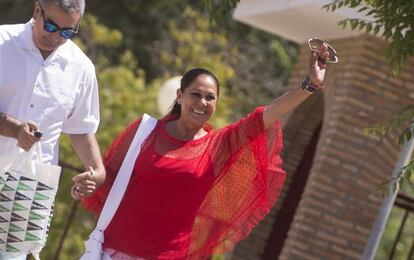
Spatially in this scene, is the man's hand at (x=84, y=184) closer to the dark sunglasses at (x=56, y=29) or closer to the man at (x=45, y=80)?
the man at (x=45, y=80)

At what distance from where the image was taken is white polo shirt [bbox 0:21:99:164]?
508cm

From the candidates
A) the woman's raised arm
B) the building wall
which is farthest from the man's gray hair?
the building wall

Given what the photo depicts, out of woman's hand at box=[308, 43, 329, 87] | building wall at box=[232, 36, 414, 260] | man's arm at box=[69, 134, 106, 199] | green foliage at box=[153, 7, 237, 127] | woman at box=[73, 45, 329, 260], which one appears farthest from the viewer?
green foliage at box=[153, 7, 237, 127]

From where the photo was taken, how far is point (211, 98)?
18.1 ft

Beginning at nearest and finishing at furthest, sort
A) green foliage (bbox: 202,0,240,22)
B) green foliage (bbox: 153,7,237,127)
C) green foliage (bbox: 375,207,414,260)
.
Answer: green foliage (bbox: 202,0,240,22) < green foliage (bbox: 375,207,414,260) < green foliage (bbox: 153,7,237,127)

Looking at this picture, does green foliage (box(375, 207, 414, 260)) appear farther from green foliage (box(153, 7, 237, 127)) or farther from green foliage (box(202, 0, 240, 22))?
green foliage (box(202, 0, 240, 22))

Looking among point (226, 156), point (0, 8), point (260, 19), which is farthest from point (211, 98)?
point (0, 8)

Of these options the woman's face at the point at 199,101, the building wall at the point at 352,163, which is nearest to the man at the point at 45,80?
the woman's face at the point at 199,101

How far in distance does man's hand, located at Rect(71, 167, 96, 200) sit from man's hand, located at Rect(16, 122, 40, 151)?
0.37m

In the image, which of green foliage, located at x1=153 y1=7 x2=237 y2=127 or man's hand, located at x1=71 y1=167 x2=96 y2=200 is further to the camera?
green foliage, located at x1=153 y1=7 x2=237 y2=127

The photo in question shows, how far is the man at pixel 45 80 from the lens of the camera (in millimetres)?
5004

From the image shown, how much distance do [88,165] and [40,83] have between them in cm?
49

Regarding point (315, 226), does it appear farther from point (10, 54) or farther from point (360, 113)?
point (10, 54)

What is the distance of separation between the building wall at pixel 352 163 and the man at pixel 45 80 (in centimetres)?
494
